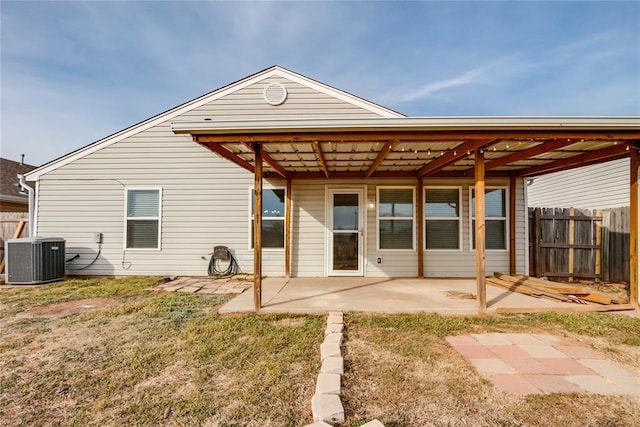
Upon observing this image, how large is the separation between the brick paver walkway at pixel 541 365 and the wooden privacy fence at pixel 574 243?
4357 millimetres

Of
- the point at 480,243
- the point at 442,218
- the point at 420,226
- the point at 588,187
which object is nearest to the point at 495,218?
the point at 442,218

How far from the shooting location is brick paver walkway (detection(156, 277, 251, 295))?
18.0 feet

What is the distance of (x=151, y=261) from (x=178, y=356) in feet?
16.2

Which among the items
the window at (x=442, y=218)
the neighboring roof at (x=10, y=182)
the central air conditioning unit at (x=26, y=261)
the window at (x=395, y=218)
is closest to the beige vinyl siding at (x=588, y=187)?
the window at (x=442, y=218)

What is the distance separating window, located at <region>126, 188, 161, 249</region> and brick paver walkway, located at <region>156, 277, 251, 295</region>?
1.25m

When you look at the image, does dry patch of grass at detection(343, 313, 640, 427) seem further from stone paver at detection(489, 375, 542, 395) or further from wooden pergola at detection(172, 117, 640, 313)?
wooden pergola at detection(172, 117, 640, 313)

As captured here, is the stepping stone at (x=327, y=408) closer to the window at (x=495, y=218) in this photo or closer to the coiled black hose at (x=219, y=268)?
the coiled black hose at (x=219, y=268)

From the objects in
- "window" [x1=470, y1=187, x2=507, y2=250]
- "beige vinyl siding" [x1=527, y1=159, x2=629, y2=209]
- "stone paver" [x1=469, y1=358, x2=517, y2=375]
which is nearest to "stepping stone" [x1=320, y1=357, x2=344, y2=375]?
"stone paver" [x1=469, y1=358, x2=517, y2=375]

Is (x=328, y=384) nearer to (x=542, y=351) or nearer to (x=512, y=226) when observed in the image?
(x=542, y=351)

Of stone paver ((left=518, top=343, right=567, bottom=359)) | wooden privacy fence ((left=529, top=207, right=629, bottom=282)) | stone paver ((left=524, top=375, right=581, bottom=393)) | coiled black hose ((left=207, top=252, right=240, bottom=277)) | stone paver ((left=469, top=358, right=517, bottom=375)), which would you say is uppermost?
wooden privacy fence ((left=529, top=207, right=629, bottom=282))

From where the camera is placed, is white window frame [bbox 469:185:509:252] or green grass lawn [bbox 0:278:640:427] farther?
white window frame [bbox 469:185:509:252]

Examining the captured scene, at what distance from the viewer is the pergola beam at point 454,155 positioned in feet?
13.4

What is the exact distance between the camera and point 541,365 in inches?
102

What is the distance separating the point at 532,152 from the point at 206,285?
20.3 ft
